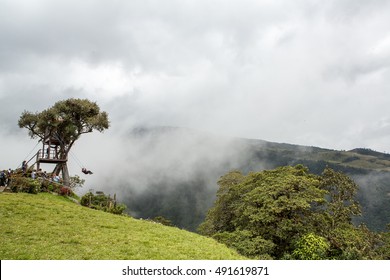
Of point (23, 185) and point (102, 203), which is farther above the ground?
point (23, 185)

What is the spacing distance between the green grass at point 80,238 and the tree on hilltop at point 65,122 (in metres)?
21.4

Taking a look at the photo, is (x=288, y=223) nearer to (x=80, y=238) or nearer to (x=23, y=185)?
(x=80, y=238)

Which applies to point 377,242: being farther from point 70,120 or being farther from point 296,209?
point 70,120

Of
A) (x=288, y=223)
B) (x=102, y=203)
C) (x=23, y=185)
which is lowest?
(x=288, y=223)

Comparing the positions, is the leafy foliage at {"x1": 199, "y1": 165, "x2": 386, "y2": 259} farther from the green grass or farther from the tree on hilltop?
the tree on hilltop

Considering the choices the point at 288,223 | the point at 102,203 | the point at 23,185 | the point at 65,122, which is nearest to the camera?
the point at 23,185

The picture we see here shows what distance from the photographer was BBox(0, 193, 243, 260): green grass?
20.0 m

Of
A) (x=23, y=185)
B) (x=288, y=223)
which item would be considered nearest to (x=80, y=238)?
(x=23, y=185)

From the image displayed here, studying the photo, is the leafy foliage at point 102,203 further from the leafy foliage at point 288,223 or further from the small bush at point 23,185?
the leafy foliage at point 288,223

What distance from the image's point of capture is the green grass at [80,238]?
65.6 ft

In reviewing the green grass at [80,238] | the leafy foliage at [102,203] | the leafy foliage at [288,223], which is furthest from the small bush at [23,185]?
the leafy foliage at [288,223]

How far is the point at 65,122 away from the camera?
54.2m

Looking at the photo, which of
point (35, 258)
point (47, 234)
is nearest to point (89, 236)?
point (47, 234)

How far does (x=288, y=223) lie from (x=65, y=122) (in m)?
38.7
